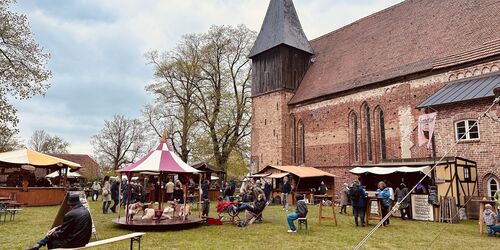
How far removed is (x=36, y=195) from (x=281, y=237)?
49.8 ft

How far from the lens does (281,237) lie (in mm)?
9391

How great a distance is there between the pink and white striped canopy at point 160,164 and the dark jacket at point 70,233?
579 cm

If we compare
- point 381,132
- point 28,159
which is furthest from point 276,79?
point 28,159

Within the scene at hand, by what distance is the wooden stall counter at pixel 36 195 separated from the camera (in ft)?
57.5

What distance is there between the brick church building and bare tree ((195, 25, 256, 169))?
3221 millimetres

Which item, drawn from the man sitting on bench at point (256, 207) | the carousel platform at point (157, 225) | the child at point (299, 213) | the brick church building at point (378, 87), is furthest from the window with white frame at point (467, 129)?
the carousel platform at point (157, 225)

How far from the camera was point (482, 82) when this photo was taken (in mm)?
15812

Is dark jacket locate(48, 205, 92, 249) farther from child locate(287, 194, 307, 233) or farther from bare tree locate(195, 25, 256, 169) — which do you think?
bare tree locate(195, 25, 256, 169)

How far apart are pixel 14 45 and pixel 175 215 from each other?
1423 centimetres

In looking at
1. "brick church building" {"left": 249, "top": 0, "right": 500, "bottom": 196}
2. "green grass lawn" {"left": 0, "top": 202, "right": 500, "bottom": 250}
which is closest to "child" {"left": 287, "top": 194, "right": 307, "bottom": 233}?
"green grass lawn" {"left": 0, "top": 202, "right": 500, "bottom": 250}

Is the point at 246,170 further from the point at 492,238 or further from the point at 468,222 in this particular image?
the point at 492,238

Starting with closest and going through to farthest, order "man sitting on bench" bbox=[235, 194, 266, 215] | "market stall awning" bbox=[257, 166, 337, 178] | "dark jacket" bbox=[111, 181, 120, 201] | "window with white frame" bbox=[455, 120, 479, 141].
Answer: "man sitting on bench" bbox=[235, 194, 266, 215]
"window with white frame" bbox=[455, 120, 479, 141]
"dark jacket" bbox=[111, 181, 120, 201]
"market stall awning" bbox=[257, 166, 337, 178]

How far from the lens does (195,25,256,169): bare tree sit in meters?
31.9

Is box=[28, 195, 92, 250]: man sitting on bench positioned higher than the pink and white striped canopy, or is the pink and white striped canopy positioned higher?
the pink and white striped canopy
